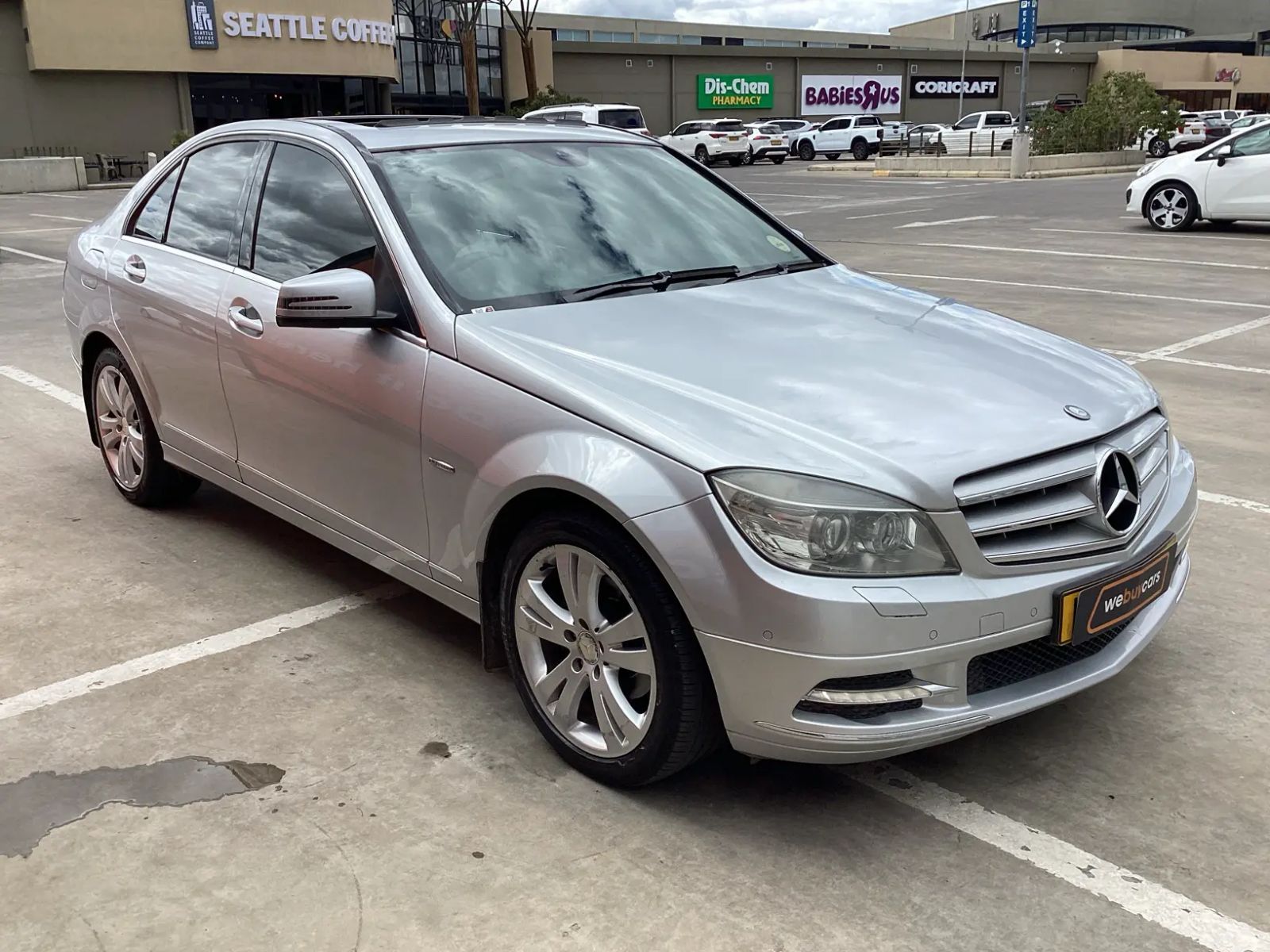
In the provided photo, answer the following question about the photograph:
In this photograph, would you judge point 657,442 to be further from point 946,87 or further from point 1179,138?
point 946,87

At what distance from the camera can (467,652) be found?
13.2ft

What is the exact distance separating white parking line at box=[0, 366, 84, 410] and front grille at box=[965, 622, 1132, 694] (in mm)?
6015

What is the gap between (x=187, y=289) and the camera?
4.58 metres

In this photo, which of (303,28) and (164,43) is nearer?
(164,43)

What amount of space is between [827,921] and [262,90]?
40991 millimetres

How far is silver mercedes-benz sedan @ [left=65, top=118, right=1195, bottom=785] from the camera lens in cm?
274

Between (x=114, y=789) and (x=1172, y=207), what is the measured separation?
51.7 feet

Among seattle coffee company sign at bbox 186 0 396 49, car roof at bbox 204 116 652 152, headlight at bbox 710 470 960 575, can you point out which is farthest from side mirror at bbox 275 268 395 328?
seattle coffee company sign at bbox 186 0 396 49

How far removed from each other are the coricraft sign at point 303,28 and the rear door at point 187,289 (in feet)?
117

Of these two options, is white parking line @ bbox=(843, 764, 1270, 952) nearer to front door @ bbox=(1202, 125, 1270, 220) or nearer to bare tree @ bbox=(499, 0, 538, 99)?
front door @ bbox=(1202, 125, 1270, 220)

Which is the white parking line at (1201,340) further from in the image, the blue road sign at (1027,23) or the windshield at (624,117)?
the windshield at (624,117)

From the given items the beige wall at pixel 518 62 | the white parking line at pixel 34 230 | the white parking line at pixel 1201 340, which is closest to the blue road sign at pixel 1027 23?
the beige wall at pixel 518 62

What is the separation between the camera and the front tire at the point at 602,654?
2.86 metres

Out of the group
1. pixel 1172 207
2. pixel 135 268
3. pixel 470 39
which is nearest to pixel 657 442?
pixel 135 268
